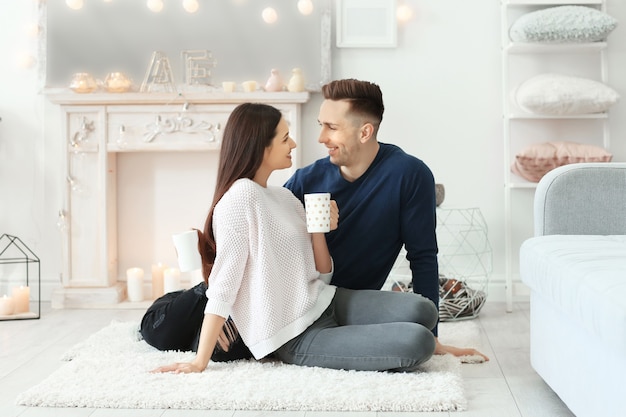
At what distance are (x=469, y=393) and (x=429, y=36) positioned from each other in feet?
6.61

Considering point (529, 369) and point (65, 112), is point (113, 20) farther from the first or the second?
point (529, 369)

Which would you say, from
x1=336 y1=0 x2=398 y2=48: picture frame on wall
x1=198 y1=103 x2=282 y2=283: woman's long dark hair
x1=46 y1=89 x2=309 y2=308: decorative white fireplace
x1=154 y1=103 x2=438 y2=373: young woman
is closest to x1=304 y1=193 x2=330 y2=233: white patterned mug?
x1=154 y1=103 x2=438 y2=373: young woman

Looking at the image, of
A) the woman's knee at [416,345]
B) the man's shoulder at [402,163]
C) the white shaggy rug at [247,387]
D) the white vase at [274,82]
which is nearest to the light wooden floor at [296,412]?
the white shaggy rug at [247,387]

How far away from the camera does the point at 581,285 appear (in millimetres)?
1886

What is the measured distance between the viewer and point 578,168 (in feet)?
8.21

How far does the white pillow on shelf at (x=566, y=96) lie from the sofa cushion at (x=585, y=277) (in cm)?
131

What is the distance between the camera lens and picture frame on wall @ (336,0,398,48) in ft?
12.8

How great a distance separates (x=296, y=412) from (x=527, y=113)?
2.15m

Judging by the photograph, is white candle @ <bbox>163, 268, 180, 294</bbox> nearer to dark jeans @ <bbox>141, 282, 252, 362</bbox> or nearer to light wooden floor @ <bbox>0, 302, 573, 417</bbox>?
light wooden floor @ <bbox>0, 302, 573, 417</bbox>

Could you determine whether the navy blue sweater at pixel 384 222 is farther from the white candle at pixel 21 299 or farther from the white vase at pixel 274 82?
the white candle at pixel 21 299

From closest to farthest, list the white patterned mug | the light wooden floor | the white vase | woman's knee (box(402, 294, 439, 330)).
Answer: the light wooden floor < the white patterned mug < woman's knee (box(402, 294, 439, 330)) < the white vase

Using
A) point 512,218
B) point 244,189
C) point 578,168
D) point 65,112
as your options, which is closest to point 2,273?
point 65,112

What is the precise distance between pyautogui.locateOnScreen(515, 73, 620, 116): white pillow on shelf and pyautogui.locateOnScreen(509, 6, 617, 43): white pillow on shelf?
17cm

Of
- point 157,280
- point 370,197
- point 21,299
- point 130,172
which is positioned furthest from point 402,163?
point 21,299
